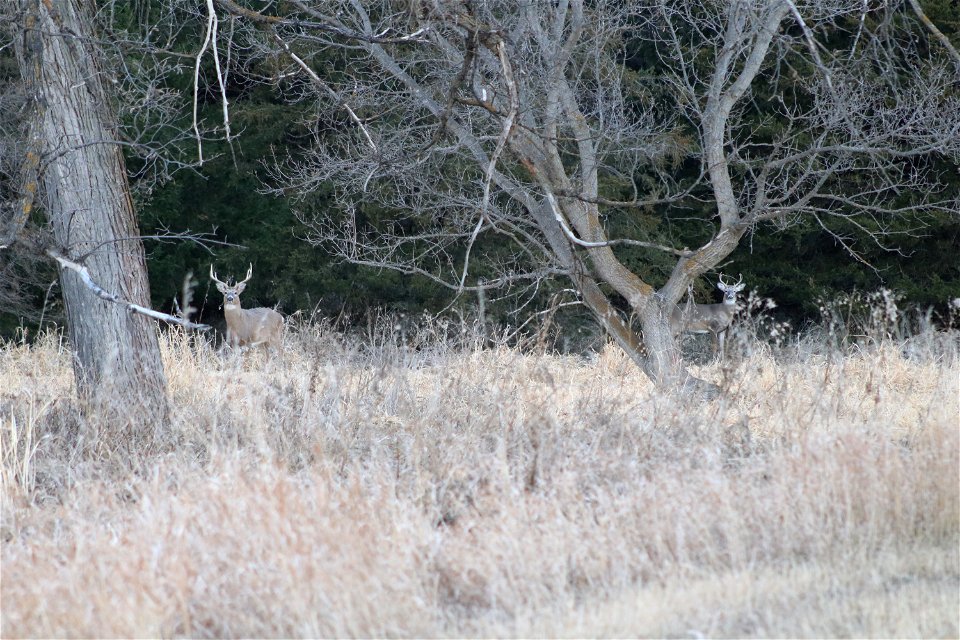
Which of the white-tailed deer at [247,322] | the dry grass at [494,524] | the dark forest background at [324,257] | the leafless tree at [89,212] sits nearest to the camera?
the dry grass at [494,524]

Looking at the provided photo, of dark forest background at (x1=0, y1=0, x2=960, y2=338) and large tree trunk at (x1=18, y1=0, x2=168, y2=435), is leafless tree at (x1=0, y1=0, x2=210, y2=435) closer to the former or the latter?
large tree trunk at (x1=18, y1=0, x2=168, y2=435)

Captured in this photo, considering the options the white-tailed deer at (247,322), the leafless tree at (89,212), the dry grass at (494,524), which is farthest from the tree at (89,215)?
the white-tailed deer at (247,322)

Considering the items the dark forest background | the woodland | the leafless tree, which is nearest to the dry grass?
the woodland

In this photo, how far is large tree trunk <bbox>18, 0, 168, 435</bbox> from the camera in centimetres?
704

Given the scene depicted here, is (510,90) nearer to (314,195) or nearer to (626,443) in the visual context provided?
(626,443)

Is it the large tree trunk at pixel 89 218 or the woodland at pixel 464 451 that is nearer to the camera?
the woodland at pixel 464 451

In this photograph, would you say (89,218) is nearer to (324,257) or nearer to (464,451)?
(464,451)

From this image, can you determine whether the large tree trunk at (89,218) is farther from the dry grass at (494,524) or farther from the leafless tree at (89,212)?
the dry grass at (494,524)

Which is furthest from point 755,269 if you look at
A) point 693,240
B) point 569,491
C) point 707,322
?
point 569,491

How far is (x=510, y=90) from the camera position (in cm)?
554

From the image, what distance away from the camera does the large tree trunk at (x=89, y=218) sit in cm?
704

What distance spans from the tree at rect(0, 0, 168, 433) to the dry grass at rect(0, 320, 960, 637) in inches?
22.4

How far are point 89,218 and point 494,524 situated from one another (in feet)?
13.1

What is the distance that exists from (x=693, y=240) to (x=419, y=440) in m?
12.3
